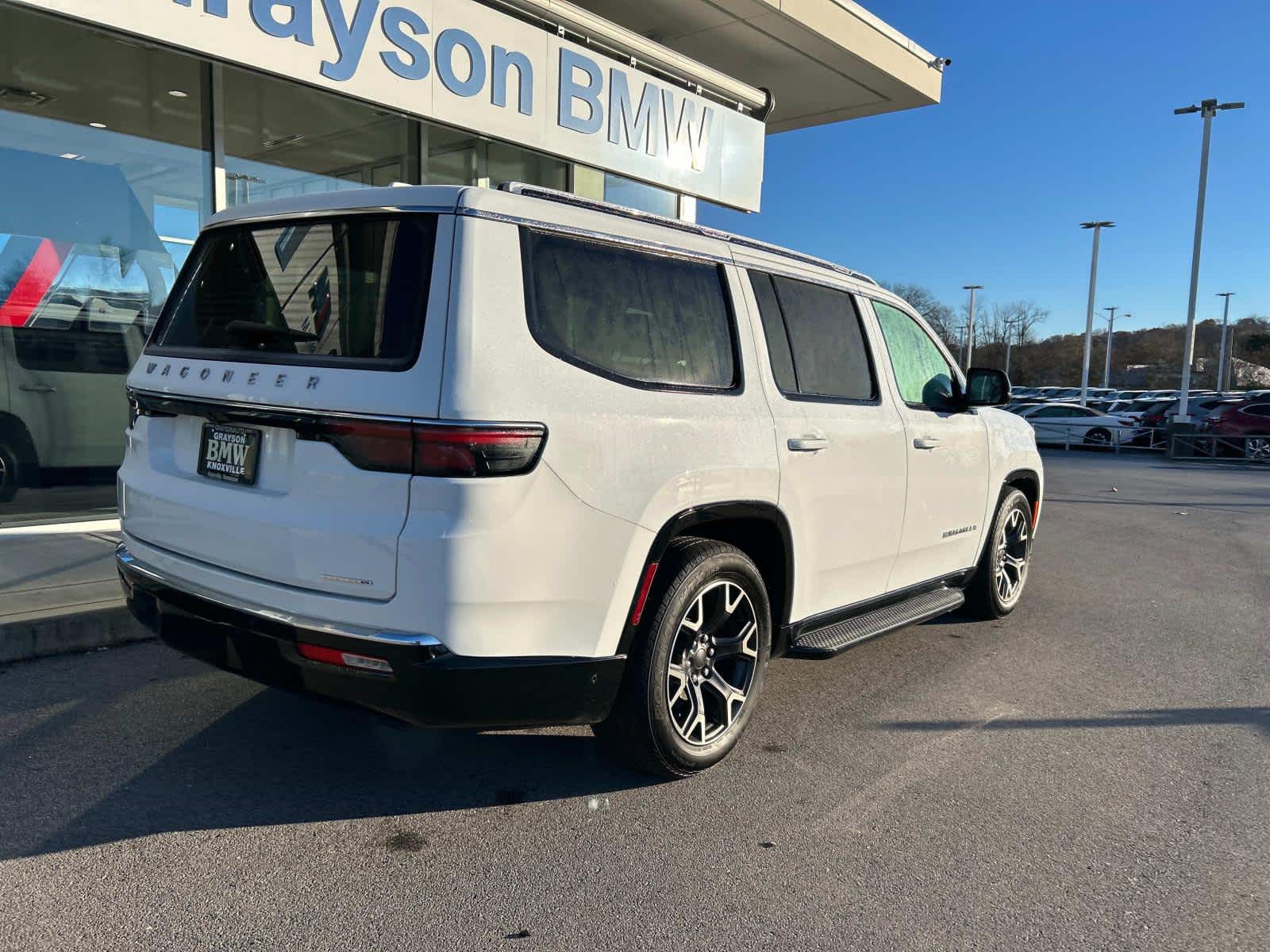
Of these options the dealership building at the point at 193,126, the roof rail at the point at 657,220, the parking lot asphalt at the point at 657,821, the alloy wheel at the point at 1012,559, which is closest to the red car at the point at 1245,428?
the dealership building at the point at 193,126

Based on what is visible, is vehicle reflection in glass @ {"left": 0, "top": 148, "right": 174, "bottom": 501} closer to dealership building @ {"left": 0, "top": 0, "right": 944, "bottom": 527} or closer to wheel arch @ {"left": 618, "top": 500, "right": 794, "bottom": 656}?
dealership building @ {"left": 0, "top": 0, "right": 944, "bottom": 527}

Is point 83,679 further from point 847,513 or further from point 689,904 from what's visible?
point 847,513

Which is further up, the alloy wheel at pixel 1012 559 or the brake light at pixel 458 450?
the brake light at pixel 458 450

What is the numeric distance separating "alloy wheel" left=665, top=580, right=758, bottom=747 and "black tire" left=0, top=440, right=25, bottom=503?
6.94 m

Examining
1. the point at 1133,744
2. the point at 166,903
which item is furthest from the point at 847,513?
the point at 166,903

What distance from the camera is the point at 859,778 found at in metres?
3.58

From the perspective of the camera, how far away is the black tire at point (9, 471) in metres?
7.80

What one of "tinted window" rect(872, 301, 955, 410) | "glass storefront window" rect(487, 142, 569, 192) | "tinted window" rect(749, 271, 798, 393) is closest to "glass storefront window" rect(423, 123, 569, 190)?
"glass storefront window" rect(487, 142, 569, 192)

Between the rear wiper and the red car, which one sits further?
the red car

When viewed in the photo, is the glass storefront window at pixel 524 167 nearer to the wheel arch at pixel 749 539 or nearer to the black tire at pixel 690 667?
the wheel arch at pixel 749 539

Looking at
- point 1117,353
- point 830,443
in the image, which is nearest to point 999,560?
point 830,443

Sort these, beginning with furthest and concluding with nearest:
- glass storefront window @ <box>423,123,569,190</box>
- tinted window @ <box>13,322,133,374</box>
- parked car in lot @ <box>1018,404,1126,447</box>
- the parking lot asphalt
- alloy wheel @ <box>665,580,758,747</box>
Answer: parked car in lot @ <box>1018,404,1126,447</box>
glass storefront window @ <box>423,123,569,190</box>
tinted window @ <box>13,322,133,374</box>
alloy wheel @ <box>665,580,758,747</box>
the parking lot asphalt

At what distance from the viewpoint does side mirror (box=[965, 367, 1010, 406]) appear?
5.06m

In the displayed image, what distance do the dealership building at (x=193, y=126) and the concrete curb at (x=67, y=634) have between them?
3658 mm
